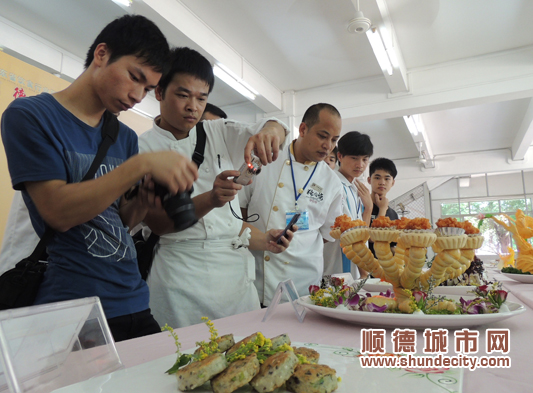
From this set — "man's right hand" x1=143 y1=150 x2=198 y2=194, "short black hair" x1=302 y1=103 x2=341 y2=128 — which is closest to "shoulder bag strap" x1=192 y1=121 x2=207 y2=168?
"man's right hand" x1=143 y1=150 x2=198 y2=194

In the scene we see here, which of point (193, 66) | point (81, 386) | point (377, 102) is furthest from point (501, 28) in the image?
point (81, 386)

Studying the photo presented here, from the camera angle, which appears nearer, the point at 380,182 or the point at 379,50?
the point at 380,182

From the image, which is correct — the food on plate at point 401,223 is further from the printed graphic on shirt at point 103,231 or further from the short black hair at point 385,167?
the short black hair at point 385,167

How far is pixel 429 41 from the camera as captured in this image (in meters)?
4.57

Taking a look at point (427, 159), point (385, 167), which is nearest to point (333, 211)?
point (385, 167)

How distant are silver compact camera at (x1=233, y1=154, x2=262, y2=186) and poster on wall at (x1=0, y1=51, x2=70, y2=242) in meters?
2.58

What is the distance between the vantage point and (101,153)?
1049 millimetres

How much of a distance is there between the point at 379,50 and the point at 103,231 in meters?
4.00

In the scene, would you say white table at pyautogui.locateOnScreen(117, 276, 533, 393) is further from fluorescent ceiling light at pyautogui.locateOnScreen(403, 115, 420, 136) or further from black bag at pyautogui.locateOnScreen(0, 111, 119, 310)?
fluorescent ceiling light at pyautogui.locateOnScreen(403, 115, 420, 136)

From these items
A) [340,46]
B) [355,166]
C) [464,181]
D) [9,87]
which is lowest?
[355,166]

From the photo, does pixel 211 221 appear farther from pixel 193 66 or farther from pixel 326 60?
pixel 326 60

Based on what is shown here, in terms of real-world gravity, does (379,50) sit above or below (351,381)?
above

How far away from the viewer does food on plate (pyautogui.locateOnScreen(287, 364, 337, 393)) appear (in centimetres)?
43

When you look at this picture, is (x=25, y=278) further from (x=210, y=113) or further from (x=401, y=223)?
(x=210, y=113)
